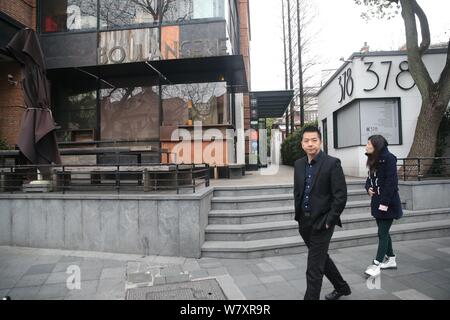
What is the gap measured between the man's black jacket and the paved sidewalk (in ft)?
3.84

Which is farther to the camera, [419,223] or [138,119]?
[138,119]

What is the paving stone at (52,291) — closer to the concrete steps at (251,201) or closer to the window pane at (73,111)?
the concrete steps at (251,201)

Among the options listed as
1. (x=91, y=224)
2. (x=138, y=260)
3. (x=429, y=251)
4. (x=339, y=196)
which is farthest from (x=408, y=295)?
(x=91, y=224)

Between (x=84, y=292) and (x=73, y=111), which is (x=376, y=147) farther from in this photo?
(x=73, y=111)

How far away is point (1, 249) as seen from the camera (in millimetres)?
5922

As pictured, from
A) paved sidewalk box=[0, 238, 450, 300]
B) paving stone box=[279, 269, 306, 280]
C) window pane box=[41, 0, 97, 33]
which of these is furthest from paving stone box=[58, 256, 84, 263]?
window pane box=[41, 0, 97, 33]

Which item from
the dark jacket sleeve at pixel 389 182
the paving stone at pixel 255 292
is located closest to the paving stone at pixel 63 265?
the paving stone at pixel 255 292

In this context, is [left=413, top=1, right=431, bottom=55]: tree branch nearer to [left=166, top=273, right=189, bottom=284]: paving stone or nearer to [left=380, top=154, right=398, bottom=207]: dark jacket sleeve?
[left=380, top=154, right=398, bottom=207]: dark jacket sleeve

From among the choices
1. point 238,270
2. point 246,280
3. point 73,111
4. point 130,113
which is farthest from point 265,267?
point 73,111

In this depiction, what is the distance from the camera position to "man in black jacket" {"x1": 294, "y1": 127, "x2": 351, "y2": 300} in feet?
10.8
